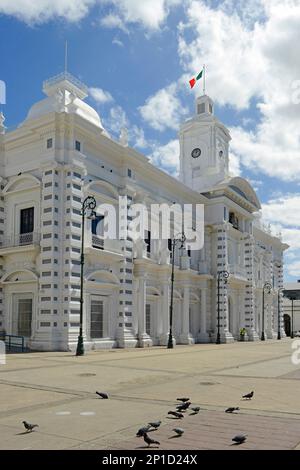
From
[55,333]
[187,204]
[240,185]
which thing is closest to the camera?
[55,333]

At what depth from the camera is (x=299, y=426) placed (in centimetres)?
884

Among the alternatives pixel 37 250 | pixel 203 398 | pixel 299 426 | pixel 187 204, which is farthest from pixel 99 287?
pixel 299 426

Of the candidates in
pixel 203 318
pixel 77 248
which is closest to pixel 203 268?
pixel 203 318

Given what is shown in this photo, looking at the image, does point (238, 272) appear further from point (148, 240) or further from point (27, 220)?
point (27, 220)

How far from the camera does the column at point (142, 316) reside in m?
35.9

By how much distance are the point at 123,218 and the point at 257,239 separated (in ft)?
109

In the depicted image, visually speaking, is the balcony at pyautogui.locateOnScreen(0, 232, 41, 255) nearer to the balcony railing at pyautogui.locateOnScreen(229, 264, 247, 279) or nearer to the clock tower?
the clock tower

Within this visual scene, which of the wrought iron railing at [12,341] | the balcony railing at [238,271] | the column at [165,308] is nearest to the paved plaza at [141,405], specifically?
the wrought iron railing at [12,341]

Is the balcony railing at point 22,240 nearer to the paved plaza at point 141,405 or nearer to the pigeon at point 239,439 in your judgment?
the paved plaza at point 141,405

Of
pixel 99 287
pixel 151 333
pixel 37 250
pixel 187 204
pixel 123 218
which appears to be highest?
pixel 187 204

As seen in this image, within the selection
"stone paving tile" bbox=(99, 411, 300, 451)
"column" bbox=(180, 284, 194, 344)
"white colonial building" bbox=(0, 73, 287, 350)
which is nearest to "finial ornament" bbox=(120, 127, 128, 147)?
"white colonial building" bbox=(0, 73, 287, 350)

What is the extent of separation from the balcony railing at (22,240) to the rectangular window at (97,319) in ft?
17.6
